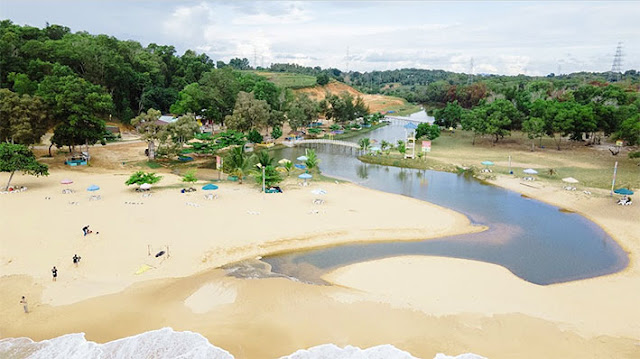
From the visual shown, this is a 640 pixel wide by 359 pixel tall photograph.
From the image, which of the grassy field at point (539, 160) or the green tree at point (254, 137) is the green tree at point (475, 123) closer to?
the grassy field at point (539, 160)

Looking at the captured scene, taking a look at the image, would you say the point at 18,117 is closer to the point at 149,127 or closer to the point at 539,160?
the point at 149,127

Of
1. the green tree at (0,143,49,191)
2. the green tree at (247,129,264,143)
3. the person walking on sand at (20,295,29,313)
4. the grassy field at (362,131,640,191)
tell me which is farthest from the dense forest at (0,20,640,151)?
the person walking on sand at (20,295,29,313)

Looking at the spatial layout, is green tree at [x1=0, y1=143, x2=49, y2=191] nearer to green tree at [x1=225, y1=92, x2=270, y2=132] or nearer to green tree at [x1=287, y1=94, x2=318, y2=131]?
green tree at [x1=225, y1=92, x2=270, y2=132]

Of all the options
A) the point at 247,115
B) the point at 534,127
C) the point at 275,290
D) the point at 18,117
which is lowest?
the point at 275,290

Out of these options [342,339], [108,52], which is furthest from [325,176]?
[108,52]

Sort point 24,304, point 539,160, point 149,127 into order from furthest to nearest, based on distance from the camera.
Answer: point 539,160
point 149,127
point 24,304

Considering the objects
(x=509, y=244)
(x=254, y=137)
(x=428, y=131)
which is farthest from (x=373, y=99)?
(x=509, y=244)

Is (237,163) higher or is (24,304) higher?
(237,163)

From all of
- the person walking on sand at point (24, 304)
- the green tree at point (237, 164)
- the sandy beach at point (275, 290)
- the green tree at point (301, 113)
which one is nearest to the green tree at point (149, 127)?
the green tree at point (237, 164)
